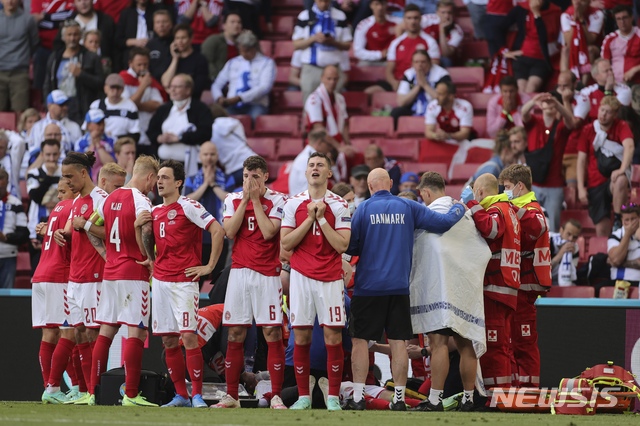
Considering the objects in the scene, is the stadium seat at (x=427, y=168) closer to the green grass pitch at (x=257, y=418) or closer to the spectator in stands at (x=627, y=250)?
the spectator in stands at (x=627, y=250)

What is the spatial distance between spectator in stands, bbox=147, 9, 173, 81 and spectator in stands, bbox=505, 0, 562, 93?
5.19 metres

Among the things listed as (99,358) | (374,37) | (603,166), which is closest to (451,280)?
(99,358)

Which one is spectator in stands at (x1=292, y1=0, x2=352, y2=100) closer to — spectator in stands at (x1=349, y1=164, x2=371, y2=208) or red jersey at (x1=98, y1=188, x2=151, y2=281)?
spectator in stands at (x1=349, y1=164, x2=371, y2=208)

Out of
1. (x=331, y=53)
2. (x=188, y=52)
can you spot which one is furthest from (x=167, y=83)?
(x=331, y=53)

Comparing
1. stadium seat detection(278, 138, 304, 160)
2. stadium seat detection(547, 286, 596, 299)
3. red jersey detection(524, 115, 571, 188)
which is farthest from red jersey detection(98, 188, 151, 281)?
stadium seat detection(278, 138, 304, 160)

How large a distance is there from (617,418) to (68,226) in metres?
5.37

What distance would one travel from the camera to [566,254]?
556 inches

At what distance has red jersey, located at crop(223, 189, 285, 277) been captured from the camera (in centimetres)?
1046

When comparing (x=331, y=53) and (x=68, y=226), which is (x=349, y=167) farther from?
(x=68, y=226)

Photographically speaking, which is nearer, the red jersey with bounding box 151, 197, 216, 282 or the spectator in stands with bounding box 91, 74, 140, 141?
the red jersey with bounding box 151, 197, 216, 282

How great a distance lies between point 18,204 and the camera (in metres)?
15.2

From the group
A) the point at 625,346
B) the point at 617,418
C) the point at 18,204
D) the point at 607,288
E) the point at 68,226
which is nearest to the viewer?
the point at 617,418

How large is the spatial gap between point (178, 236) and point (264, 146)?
707 centimetres

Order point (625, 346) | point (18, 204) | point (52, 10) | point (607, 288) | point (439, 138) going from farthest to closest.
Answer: point (52, 10), point (439, 138), point (18, 204), point (607, 288), point (625, 346)
